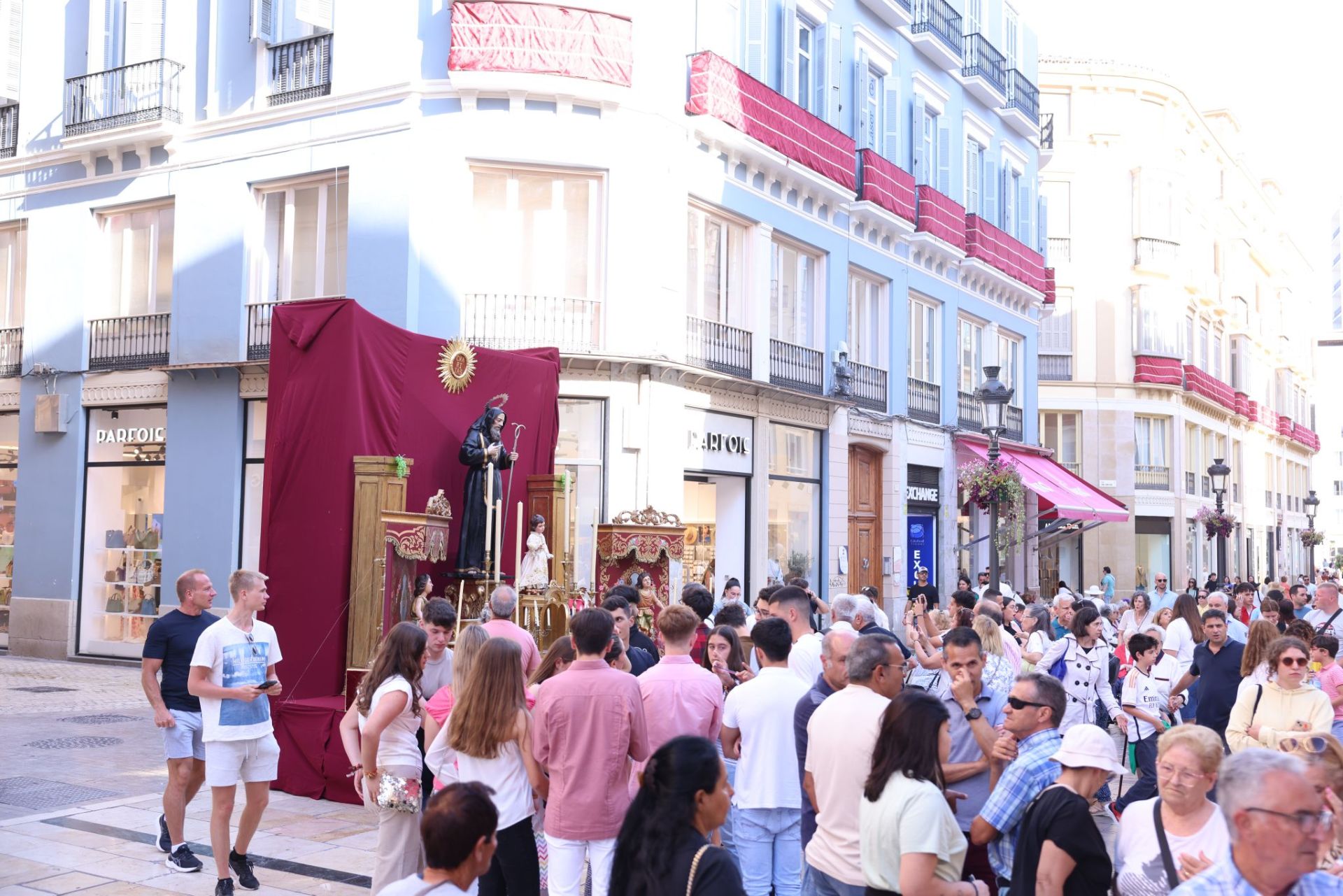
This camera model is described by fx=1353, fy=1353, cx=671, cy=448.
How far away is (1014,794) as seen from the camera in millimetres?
4848

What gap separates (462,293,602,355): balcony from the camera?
1811 cm

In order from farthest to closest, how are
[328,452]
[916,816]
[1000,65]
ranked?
[1000,65] → [328,452] → [916,816]

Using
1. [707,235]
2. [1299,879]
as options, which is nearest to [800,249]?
[707,235]

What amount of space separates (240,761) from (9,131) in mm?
18295

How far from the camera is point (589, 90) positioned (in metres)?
17.9

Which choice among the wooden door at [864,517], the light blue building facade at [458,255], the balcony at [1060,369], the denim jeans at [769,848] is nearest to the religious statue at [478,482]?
the light blue building facade at [458,255]

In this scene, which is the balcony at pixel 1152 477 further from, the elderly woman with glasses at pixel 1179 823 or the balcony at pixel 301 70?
the elderly woman with glasses at pixel 1179 823

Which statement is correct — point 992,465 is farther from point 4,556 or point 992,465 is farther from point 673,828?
point 4,556

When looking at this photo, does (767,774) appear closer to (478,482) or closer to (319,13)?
(478,482)

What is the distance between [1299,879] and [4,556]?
23.3 metres

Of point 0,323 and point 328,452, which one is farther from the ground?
point 0,323

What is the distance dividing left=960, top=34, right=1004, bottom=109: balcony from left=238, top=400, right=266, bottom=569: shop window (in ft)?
54.8

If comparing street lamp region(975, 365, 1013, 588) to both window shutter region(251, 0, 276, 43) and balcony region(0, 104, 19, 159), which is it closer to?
window shutter region(251, 0, 276, 43)

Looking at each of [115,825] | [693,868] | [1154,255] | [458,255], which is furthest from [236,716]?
[1154,255]
